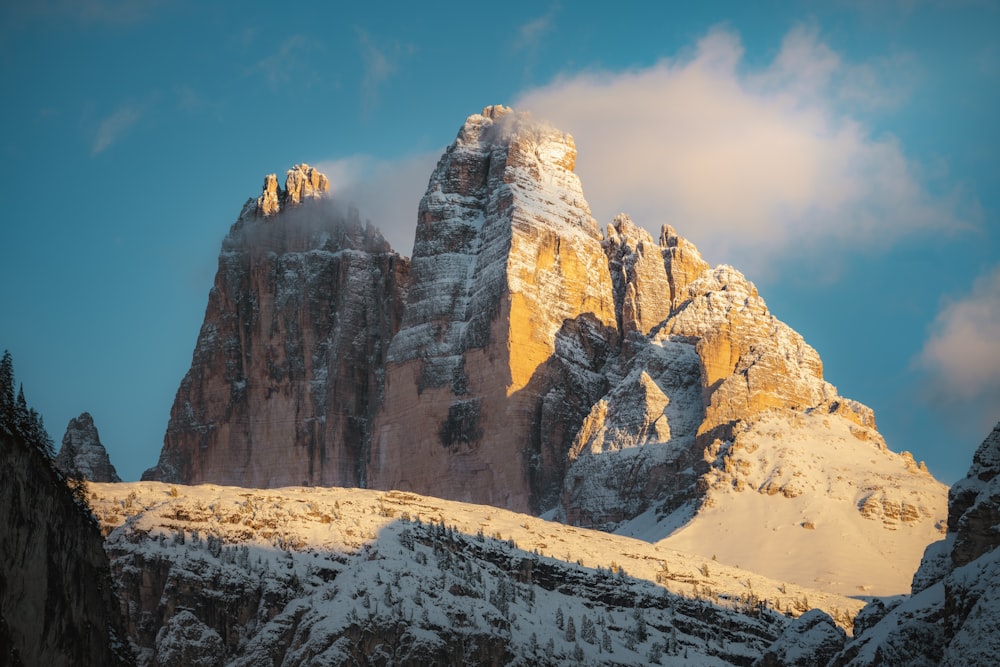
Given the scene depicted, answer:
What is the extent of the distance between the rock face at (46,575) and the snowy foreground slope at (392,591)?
2176 cm

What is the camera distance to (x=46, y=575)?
57812 millimetres

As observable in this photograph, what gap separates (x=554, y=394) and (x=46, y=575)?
111 metres

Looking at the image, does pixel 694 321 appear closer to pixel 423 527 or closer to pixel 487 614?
pixel 423 527

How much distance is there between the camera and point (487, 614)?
304 feet

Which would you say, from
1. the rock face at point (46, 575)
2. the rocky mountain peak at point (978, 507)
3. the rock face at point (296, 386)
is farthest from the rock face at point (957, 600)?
the rock face at point (296, 386)

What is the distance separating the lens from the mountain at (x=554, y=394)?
14175 cm

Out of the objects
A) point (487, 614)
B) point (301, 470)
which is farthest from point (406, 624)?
point (301, 470)

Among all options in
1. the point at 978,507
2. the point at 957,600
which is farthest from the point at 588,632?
the point at 957,600

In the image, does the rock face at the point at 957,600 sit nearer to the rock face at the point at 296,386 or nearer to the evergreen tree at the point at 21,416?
the evergreen tree at the point at 21,416

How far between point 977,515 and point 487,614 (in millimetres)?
36664

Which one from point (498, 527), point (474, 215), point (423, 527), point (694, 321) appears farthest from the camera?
point (474, 215)

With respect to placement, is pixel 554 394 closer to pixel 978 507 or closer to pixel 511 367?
pixel 511 367

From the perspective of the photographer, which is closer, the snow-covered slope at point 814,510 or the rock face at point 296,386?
the snow-covered slope at point 814,510

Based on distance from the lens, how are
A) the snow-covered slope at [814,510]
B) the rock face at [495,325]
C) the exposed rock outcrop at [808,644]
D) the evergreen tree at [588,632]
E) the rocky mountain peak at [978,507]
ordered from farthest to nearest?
the rock face at [495,325] → the snow-covered slope at [814,510] → the evergreen tree at [588,632] → the exposed rock outcrop at [808,644] → the rocky mountain peak at [978,507]
